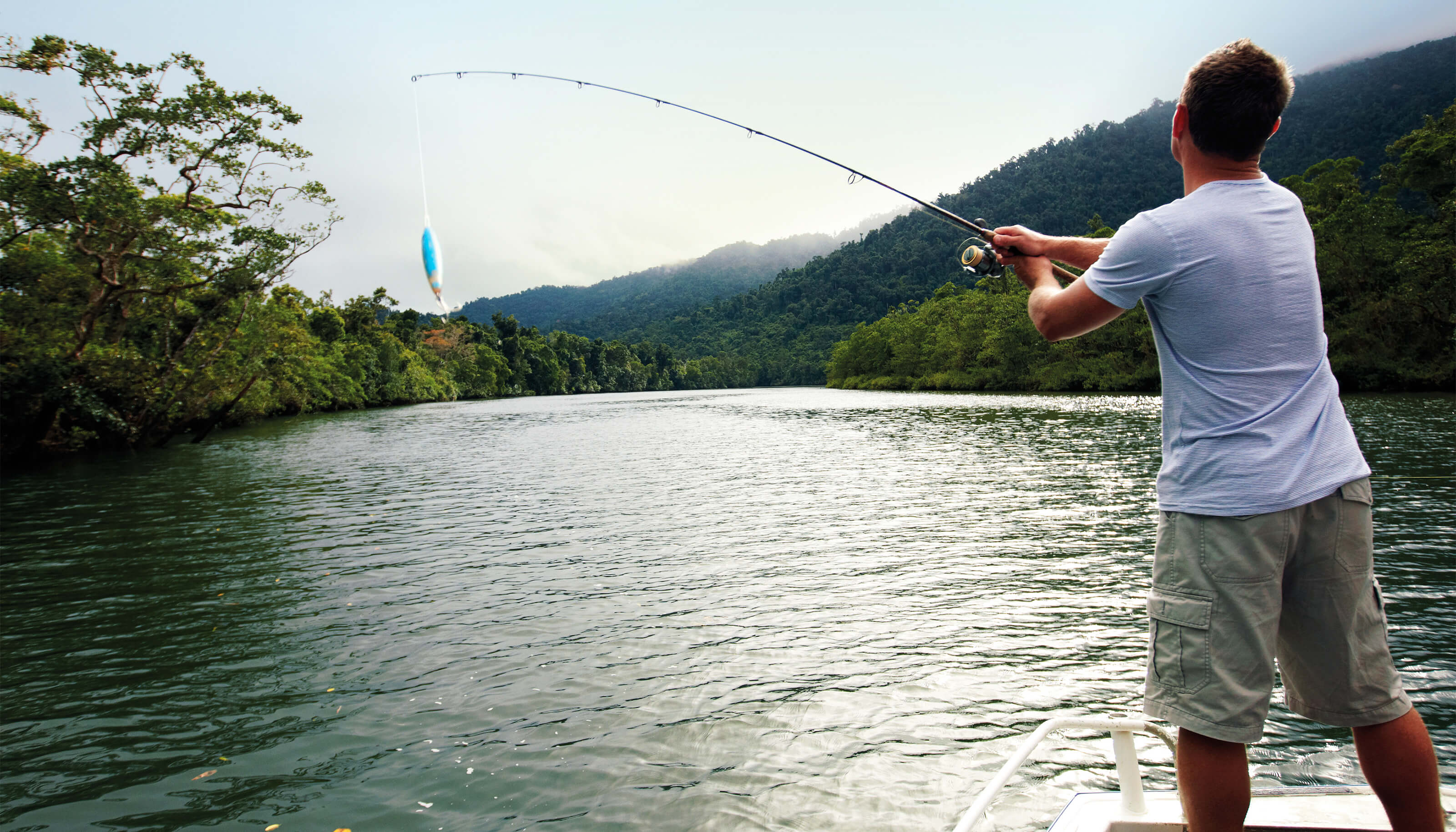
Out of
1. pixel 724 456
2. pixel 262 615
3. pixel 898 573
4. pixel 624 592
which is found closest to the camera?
pixel 262 615

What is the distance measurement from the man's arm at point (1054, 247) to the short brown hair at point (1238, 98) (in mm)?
642

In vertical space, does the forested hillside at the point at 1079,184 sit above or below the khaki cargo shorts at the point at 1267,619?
above

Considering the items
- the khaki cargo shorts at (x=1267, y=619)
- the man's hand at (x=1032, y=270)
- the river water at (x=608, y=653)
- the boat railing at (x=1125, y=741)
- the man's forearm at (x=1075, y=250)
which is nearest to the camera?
the khaki cargo shorts at (x=1267, y=619)

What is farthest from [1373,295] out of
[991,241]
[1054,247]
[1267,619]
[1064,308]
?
[1267,619]

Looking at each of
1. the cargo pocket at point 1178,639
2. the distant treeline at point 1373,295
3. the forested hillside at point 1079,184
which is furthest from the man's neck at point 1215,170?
the forested hillside at point 1079,184

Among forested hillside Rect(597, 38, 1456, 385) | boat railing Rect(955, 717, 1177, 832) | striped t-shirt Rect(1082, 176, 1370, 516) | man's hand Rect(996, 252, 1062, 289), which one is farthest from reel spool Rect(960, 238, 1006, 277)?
forested hillside Rect(597, 38, 1456, 385)

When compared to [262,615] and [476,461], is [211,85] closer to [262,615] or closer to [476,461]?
[476,461]

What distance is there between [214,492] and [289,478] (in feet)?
7.81

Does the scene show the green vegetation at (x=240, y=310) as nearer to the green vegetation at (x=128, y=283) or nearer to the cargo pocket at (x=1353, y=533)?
the green vegetation at (x=128, y=283)

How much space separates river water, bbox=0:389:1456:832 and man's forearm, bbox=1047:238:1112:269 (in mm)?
3016

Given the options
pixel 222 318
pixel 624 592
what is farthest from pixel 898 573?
pixel 222 318

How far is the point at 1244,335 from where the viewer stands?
2.23 metres

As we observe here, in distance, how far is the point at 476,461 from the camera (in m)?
23.9

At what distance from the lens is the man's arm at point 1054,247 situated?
2926 millimetres
